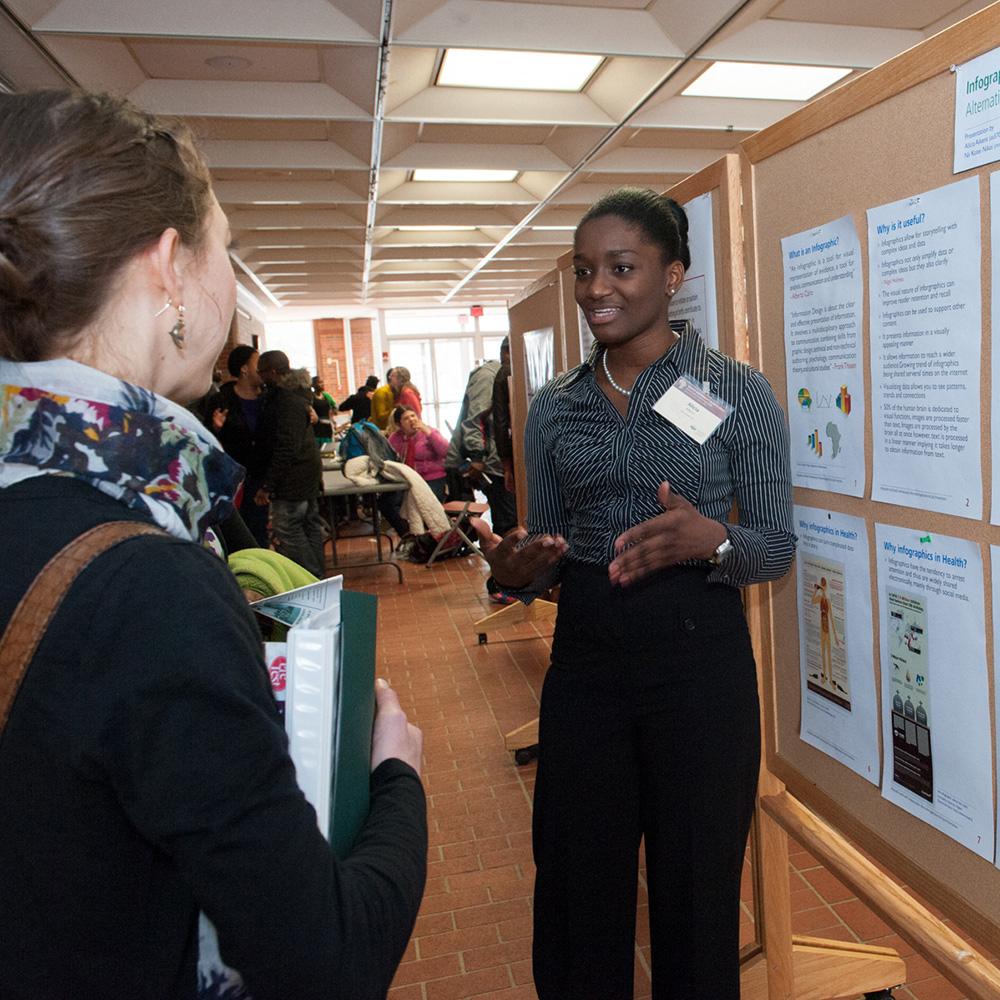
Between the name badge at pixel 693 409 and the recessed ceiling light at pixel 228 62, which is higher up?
the recessed ceiling light at pixel 228 62

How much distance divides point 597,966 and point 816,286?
1.39 metres

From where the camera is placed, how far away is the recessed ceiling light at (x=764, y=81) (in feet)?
18.1

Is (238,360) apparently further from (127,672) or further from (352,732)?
(127,672)

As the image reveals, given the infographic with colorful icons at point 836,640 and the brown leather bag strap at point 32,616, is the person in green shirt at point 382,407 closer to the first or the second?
the infographic with colorful icons at point 836,640

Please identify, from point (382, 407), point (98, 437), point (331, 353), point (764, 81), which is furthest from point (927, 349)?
point (331, 353)

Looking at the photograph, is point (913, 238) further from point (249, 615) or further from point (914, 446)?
point (249, 615)

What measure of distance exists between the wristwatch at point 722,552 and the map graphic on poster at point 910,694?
25cm

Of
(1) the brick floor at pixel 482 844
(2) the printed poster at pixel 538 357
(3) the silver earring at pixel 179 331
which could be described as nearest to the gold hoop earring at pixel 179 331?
(3) the silver earring at pixel 179 331

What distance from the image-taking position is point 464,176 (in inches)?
316

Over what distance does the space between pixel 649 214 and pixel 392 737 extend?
3.62 feet

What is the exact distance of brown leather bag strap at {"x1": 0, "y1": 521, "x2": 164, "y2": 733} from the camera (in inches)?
24.0

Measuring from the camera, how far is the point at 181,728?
597mm

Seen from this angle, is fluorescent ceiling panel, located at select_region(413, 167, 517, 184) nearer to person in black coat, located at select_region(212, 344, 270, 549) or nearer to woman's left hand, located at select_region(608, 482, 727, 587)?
person in black coat, located at select_region(212, 344, 270, 549)

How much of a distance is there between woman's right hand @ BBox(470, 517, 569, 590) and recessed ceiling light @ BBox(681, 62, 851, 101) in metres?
4.79
